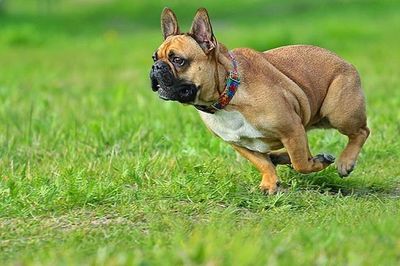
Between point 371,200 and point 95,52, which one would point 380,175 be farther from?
point 95,52

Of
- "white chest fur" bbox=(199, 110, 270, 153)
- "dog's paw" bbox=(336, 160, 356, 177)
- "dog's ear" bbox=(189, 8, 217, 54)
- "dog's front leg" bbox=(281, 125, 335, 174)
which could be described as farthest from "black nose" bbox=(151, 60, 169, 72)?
"dog's paw" bbox=(336, 160, 356, 177)

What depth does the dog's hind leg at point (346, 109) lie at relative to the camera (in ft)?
23.7

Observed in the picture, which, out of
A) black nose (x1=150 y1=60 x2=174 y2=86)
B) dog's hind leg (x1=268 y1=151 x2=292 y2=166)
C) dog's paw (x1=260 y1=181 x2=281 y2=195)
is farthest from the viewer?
dog's hind leg (x1=268 y1=151 x2=292 y2=166)

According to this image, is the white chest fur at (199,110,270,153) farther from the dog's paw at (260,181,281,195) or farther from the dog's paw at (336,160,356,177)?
the dog's paw at (336,160,356,177)

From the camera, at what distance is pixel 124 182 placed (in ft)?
22.5

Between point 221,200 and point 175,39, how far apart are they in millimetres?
1105

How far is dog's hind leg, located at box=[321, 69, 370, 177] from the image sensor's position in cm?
721

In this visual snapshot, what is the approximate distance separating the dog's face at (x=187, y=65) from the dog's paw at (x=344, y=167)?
4.61ft

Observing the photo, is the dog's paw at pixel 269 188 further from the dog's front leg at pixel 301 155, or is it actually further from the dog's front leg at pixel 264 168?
the dog's front leg at pixel 301 155

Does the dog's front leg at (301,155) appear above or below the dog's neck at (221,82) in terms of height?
below

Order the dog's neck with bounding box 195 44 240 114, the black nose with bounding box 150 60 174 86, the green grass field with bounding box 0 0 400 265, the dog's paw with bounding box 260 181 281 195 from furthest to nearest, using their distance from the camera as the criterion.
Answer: the dog's paw with bounding box 260 181 281 195, the dog's neck with bounding box 195 44 240 114, the black nose with bounding box 150 60 174 86, the green grass field with bounding box 0 0 400 265

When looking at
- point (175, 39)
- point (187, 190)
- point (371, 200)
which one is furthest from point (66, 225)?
point (371, 200)

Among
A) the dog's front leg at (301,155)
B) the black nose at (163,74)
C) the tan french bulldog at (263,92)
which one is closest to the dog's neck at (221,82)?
the tan french bulldog at (263,92)

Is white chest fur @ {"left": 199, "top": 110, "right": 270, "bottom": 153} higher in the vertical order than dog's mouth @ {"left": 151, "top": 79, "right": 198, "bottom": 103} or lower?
lower
